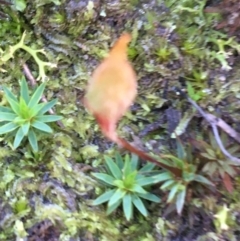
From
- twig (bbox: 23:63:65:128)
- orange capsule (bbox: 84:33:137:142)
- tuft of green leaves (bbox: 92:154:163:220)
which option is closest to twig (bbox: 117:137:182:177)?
tuft of green leaves (bbox: 92:154:163:220)

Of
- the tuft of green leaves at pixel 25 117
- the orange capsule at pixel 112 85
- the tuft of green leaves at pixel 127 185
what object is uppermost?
the orange capsule at pixel 112 85

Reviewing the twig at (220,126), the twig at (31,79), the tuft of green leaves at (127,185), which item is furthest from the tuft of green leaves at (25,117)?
the twig at (220,126)

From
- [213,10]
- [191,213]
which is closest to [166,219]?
[191,213]

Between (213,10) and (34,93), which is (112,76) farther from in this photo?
(213,10)

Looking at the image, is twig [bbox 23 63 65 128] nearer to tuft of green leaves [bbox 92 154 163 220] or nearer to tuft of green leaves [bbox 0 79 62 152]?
tuft of green leaves [bbox 0 79 62 152]

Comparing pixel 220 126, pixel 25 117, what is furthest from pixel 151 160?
pixel 25 117

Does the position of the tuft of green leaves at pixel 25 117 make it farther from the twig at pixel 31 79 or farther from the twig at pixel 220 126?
the twig at pixel 220 126
